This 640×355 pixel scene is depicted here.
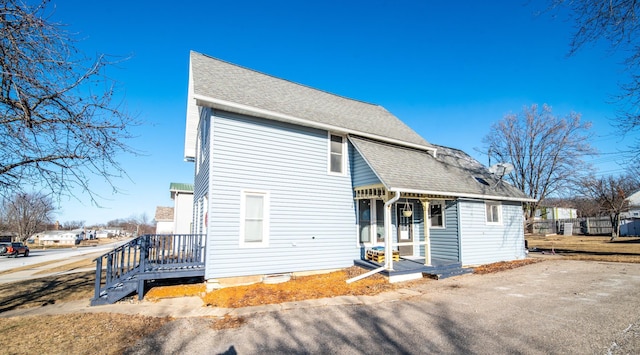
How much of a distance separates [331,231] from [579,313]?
6584mm

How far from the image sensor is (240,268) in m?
8.75

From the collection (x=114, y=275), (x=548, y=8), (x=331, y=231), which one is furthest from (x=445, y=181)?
(x=114, y=275)

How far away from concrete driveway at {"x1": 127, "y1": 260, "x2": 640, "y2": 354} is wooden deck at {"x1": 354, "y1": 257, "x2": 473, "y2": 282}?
1235 mm

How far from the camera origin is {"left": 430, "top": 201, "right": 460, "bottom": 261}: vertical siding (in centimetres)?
1177

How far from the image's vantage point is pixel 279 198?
9.65 meters

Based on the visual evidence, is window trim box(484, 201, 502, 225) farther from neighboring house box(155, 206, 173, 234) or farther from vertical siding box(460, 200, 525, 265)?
neighboring house box(155, 206, 173, 234)

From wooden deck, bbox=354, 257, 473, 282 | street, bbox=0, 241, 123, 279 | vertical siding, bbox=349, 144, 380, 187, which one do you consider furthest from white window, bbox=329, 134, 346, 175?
street, bbox=0, 241, 123, 279

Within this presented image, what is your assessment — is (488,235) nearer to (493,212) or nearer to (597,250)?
(493,212)

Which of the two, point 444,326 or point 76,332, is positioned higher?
point 444,326

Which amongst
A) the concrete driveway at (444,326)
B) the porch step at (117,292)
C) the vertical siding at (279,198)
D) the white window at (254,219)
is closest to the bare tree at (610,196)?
the concrete driveway at (444,326)

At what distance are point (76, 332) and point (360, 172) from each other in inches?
335

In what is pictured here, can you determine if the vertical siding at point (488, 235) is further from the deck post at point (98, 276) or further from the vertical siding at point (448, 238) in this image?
the deck post at point (98, 276)

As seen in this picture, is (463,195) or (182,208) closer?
(463,195)

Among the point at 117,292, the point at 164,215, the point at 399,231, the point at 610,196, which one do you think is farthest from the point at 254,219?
the point at 610,196
